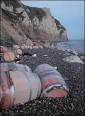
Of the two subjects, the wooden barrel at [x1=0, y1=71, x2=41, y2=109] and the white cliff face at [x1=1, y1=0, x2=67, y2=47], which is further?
the white cliff face at [x1=1, y1=0, x2=67, y2=47]

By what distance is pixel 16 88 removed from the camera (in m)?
10.6

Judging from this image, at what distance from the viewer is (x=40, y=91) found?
1164 cm

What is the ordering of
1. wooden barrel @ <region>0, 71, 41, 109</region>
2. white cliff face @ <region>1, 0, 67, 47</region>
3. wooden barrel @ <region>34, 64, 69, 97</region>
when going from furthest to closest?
white cliff face @ <region>1, 0, 67, 47</region> < wooden barrel @ <region>34, 64, 69, 97</region> < wooden barrel @ <region>0, 71, 41, 109</region>

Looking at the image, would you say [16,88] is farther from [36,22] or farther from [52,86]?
[36,22]

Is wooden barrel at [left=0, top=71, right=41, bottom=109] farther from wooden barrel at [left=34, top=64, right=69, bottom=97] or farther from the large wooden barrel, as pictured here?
wooden barrel at [left=34, top=64, right=69, bottom=97]

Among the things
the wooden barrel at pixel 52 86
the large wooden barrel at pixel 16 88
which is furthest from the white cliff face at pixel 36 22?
the large wooden barrel at pixel 16 88

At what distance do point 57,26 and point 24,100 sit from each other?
5905 centimetres

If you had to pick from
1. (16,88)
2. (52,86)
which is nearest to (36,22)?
(52,86)

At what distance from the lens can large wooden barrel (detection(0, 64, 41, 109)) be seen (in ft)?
34.0

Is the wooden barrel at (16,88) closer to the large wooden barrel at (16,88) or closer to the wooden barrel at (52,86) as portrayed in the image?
the large wooden barrel at (16,88)

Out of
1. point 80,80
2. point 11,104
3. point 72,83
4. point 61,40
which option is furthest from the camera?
point 61,40

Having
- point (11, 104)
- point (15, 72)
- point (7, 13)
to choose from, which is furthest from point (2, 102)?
point (7, 13)

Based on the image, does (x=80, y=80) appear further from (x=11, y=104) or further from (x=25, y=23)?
(x=25, y=23)

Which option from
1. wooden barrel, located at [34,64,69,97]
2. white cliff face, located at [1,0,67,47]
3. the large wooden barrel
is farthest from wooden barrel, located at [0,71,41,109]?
white cliff face, located at [1,0,67,47]
